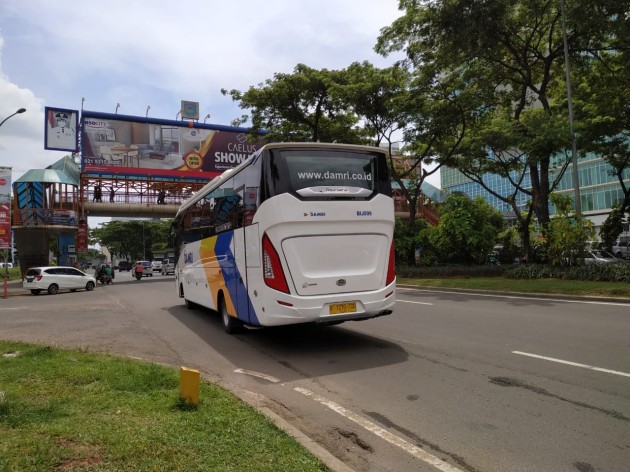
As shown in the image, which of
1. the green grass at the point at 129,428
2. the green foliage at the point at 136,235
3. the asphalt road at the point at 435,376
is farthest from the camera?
the green foliage at the point at 136,235

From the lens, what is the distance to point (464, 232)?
23.3 metres

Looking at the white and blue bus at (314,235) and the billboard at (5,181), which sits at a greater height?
the billboard at (5,181)

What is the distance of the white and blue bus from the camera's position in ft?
24.8

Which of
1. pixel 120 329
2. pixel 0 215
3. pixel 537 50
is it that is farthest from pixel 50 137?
pixel 537 50

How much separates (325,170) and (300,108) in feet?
63.4

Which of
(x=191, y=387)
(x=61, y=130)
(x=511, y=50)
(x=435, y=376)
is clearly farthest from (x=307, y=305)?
(x=61, y=130)

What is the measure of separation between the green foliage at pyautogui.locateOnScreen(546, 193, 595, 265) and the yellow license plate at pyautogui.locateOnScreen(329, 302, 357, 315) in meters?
13.2

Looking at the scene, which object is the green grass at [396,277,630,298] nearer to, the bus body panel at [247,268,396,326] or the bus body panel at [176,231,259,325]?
the bus body panel at [247,268,396,326]

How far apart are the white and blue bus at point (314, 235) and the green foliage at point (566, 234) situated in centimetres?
1233

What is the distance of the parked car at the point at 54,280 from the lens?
2561 cm

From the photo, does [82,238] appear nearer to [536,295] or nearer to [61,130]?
[61,130]

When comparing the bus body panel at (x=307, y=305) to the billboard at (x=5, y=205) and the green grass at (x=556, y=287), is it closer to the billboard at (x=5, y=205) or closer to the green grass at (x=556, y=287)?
the green grass at (x=556, y=287)

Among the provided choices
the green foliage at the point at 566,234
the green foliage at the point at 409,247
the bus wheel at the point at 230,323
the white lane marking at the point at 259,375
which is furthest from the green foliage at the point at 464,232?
the white lane marking at the point at 259,375

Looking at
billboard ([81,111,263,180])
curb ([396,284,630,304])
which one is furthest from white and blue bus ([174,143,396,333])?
billboard ([81,111,263,180])
